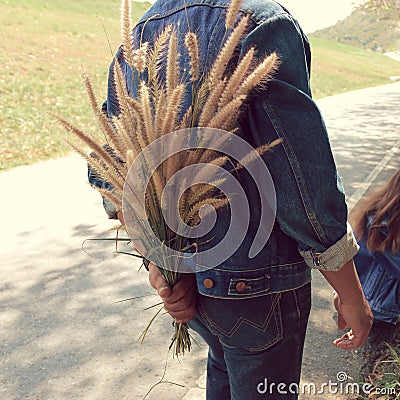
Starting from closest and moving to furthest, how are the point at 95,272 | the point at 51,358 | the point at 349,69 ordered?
the point at 51,358 → the point at 95,272 → the point at 349,69

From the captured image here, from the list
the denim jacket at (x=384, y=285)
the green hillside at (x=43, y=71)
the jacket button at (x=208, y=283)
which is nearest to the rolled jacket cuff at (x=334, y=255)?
the jacket button at (x=208, y=283)

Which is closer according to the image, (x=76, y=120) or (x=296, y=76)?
(x=296, y=76)

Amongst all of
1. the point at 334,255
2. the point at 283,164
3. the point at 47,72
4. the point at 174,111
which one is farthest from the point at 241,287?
the point at 47,72

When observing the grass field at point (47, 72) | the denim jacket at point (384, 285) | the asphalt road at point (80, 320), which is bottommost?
the grass field at point (47, 72)

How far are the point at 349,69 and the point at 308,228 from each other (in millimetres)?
37248

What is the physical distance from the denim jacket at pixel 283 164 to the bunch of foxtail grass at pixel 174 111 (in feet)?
0.17

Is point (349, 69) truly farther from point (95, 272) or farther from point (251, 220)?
point (251, 220)

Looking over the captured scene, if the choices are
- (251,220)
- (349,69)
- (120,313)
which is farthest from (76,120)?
(349,69)

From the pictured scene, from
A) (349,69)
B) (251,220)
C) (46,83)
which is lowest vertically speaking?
(349,69)

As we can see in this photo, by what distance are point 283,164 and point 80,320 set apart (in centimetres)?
280

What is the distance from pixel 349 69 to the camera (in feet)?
121

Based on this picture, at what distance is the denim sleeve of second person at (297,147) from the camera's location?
1486 mm

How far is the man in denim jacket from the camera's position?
1.50 metres

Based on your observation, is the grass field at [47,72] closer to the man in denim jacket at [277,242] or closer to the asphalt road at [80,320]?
the man in denim jacket at [277,242]
